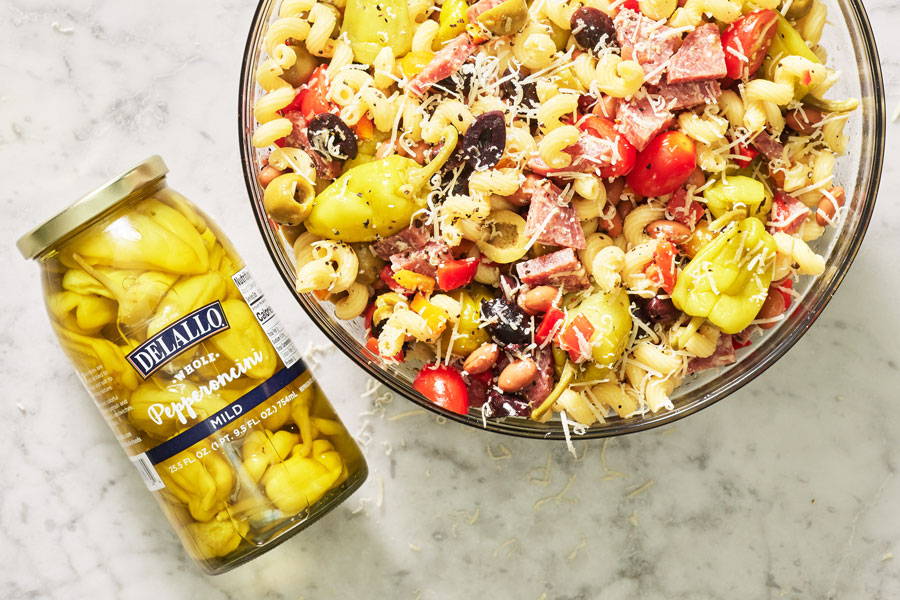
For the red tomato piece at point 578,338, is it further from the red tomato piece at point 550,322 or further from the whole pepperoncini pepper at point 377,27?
the whole pepperoncini pepper at point 377,27

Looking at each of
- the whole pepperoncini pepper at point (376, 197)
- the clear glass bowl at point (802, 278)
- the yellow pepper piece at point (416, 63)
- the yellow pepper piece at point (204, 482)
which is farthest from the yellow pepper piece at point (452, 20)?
the yellow pepper piece at point (204, 482)

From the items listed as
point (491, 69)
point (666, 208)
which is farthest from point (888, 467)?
point (491, 69)

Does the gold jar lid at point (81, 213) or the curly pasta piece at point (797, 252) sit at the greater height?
the gold jar lid at point (81, 213)

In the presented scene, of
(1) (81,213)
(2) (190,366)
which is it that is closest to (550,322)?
(2) (190,366)

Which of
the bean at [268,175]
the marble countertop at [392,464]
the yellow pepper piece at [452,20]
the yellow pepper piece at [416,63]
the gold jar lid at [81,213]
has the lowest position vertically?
the marble countertop at [392,464]

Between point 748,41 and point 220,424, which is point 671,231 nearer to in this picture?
point 748,41

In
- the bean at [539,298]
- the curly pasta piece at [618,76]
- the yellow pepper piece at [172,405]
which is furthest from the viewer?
the yellow pepper piece at [172,405]

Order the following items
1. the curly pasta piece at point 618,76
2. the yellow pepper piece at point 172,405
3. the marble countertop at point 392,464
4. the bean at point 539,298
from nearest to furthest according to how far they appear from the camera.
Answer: the curly pasta piece at point 618,76, the bean at point 539,298, the yellow pepper piece at point 172,405, the marble countertop at point 392,464
